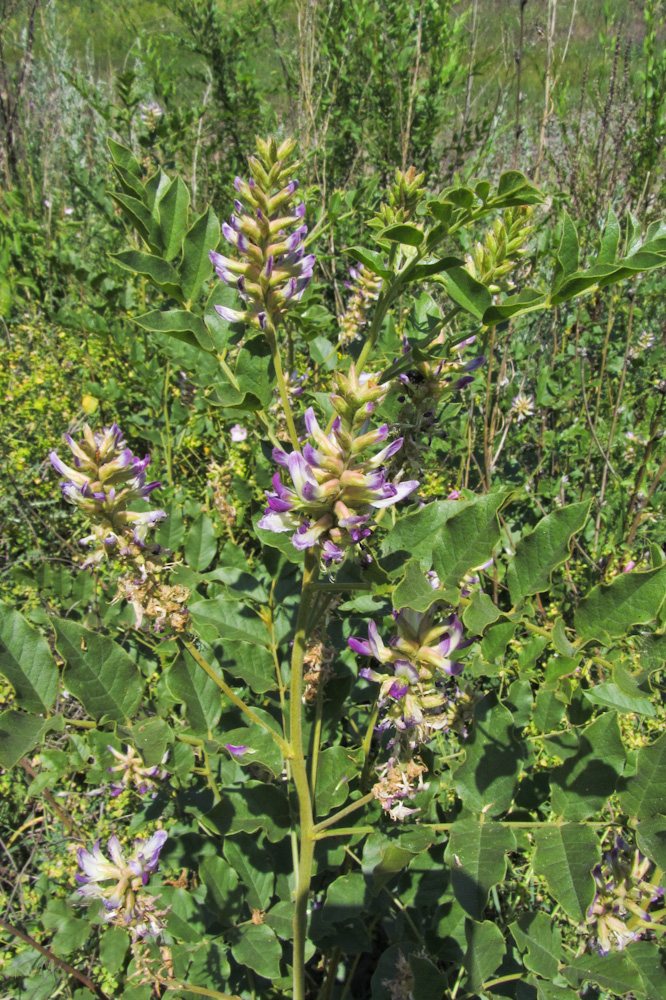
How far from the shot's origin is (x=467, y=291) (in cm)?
90

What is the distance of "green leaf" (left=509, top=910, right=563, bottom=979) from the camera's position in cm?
107

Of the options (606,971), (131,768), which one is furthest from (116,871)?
(606,971)

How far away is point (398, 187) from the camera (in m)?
1.12

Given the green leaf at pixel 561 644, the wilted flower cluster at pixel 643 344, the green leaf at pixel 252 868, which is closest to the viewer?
the green leaf at pixel 561 644

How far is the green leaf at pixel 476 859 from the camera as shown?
931 mm

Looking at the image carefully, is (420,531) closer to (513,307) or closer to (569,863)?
(513,307)

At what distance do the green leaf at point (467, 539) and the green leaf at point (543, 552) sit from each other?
109 millimetres

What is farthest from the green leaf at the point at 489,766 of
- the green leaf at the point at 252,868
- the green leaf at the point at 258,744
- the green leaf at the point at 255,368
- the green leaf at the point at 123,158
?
the green leaf at the point at 123,158

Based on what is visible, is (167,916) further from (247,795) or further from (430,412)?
(430,412)

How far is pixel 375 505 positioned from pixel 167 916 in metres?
1.09

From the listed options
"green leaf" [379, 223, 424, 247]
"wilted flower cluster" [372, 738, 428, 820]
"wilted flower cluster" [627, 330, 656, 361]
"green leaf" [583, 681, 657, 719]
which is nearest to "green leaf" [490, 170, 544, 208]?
→ "green leaf" [379, 223, 424, 247]

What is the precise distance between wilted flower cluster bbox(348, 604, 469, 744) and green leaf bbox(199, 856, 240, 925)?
62 cm

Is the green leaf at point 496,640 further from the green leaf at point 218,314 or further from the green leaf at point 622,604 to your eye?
the green leaf at point 218,314

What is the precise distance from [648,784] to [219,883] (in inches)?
33.5
